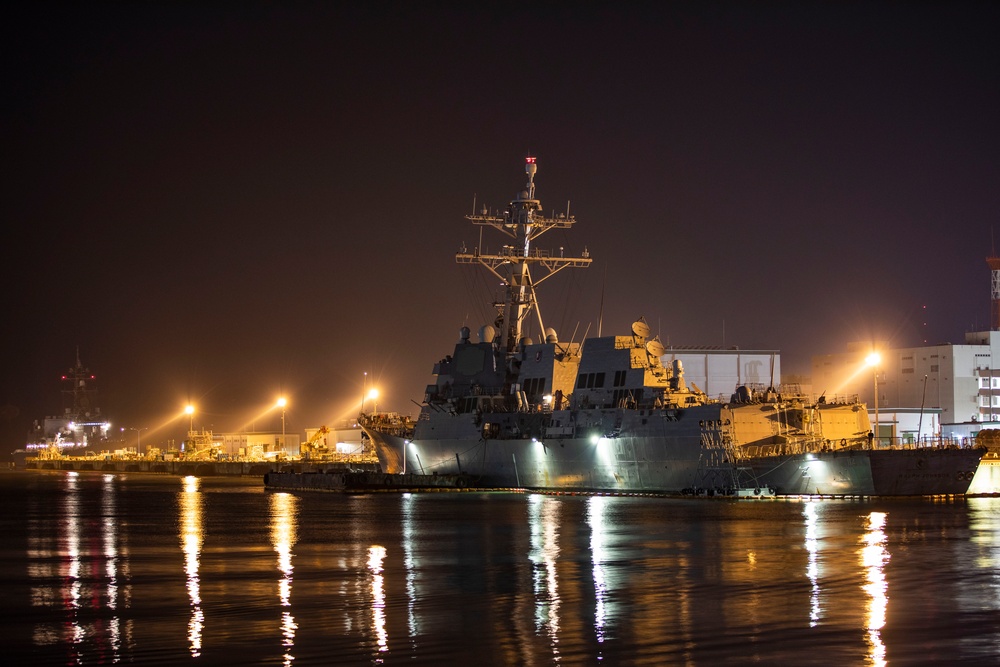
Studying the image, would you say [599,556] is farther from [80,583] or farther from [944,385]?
[944,385]

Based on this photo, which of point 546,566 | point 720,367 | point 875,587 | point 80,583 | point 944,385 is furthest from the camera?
point 720,367

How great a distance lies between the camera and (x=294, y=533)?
103 ft

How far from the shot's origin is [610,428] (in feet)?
150

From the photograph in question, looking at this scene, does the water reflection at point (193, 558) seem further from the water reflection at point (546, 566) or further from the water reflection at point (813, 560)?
the water reflection at point (813, 560)

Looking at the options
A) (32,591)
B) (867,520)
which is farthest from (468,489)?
(32,591)

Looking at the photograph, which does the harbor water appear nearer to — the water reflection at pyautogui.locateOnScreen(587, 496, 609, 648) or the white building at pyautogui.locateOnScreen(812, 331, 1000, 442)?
the water reflection at pyautogui.locateOnScreen(587, 496, 609, 648)

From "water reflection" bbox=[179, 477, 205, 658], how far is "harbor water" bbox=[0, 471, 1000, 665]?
0.07 m

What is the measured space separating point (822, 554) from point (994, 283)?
6269 cm

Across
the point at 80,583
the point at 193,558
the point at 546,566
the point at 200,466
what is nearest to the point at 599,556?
the point at 546,566

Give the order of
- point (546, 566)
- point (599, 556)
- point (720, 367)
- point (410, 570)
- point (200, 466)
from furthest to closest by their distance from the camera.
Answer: point (200, 466)
point (720, 367)
point (599, 556)
point (546, 566)
point (410, 570)

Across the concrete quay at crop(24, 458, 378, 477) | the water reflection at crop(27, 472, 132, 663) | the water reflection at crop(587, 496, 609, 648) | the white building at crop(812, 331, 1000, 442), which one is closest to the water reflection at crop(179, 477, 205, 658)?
the water reflection at crop(27, 472, 132, 663)

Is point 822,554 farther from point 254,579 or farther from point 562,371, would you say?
point 562,371

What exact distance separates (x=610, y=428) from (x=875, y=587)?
26.9 metres

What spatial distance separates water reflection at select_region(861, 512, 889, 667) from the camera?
46.5 feet
